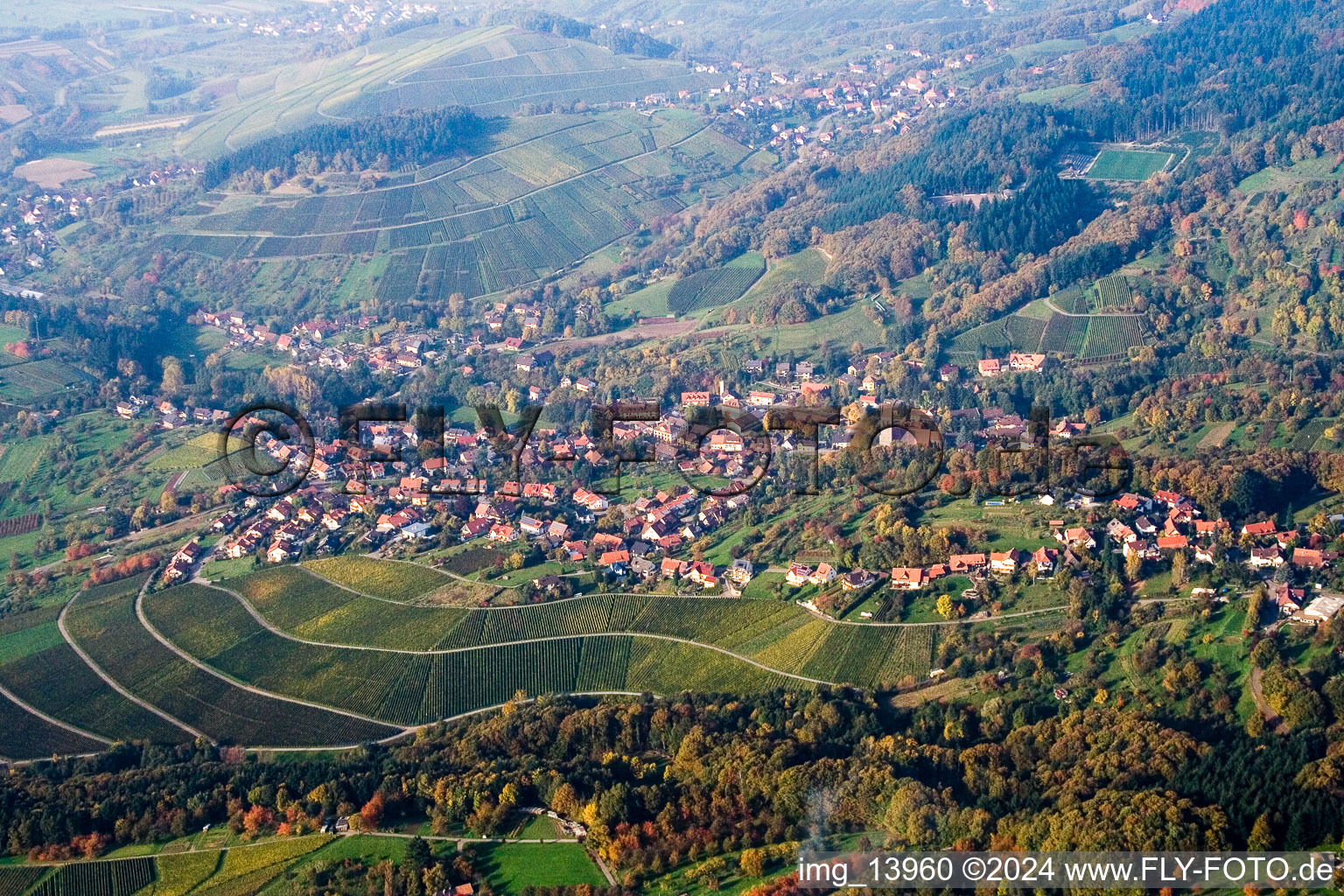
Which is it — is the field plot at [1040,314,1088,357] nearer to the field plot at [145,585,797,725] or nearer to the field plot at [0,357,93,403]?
the field plot at [145,585,797,725]

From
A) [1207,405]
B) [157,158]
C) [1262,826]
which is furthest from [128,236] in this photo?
[1262,826]

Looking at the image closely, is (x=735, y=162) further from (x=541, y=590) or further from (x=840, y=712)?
(x=840, y=712)

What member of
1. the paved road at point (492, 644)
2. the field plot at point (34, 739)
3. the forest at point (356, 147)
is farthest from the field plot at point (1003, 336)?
the forest at point (356, 147)

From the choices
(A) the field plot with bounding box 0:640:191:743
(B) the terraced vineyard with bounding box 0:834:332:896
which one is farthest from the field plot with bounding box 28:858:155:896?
(A) the field plot with bounding box 0:640:191:743

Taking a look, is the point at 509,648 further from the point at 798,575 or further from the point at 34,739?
the point at 34,739

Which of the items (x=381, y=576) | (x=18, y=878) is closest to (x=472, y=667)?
(x=381, y=576)

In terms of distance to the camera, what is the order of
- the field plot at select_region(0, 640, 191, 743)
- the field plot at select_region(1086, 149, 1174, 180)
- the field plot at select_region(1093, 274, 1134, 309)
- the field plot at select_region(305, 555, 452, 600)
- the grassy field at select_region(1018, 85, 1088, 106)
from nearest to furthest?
the field plot at select_region(0, 640, 191, 743)
the field plot at select_region(305, 555, 452, 600)
the field plot at select_region(1093, 274, 1134, 309)
the field plot at select_region(1086, 149, 1174, 180)
the grassy field at select_region(1018, 85, 1088, 106)

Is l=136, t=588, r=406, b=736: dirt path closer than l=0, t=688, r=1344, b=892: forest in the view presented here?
No
